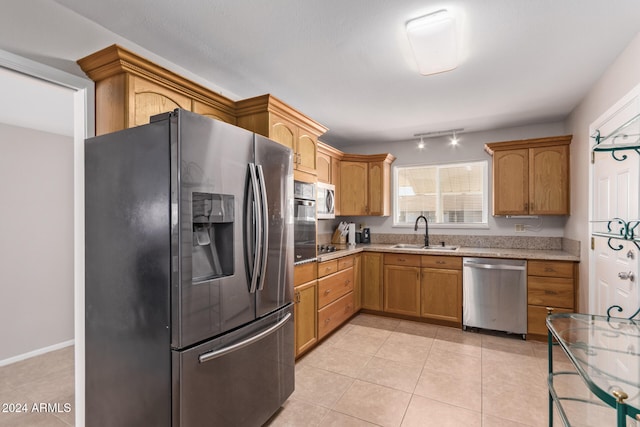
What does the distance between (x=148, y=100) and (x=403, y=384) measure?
9.12 ft

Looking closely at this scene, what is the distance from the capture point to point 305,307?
2936 millimetres

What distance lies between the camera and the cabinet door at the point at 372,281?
13.8 feet

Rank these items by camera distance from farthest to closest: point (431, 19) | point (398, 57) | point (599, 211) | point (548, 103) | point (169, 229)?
point (548, 103)
point (599, 211)
point (398, 57)
point (431, 19)
point (169, 229)

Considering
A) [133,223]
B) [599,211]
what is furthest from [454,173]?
[133,223]

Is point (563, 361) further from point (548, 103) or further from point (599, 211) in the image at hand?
point (548, 103)

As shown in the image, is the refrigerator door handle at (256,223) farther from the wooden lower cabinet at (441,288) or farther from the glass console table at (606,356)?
the wooden lower cabinet at (441,288)

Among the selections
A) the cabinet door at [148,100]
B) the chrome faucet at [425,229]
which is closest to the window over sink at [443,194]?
the chrome faucet at [425,229]

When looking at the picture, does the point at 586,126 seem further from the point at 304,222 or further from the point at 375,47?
the point at 304,222

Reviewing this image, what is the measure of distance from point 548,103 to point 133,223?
13.1ft

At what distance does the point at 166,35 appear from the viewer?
2072 mm

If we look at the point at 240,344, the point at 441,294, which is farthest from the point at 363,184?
the point at 240,344

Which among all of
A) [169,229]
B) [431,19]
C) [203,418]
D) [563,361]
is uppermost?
[431,19]

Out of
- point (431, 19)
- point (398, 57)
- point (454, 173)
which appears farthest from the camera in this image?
point (454, 173)

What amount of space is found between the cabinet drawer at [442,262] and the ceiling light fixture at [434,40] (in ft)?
7.49
